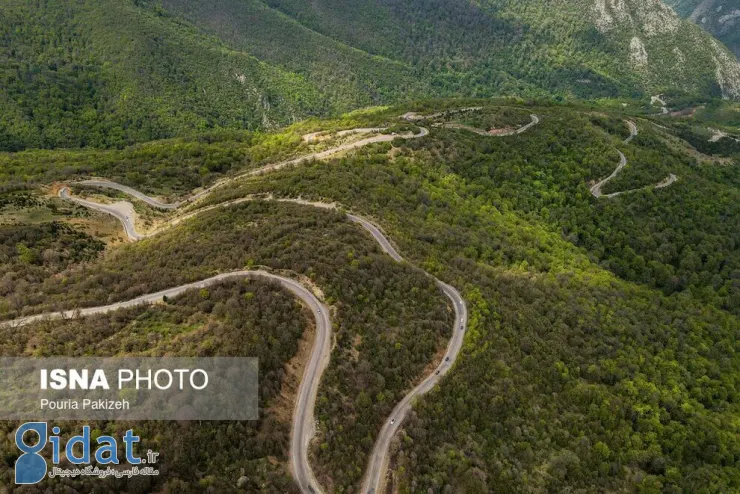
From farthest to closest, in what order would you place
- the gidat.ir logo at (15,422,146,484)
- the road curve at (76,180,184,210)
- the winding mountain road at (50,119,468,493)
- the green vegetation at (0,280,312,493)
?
the road curve at (76,180,184,210), the winding mountain road at (50,119,468,493), the green vegetation at (0,280,312,493), the gidat.ir logo at (15,422,146,484)

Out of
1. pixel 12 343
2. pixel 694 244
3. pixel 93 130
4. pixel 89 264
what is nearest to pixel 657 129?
pixel 694 244

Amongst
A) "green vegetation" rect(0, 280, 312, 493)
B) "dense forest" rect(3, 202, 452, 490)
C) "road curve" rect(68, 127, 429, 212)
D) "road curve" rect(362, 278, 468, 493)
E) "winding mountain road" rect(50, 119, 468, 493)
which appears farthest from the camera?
"road curve" rect(68, 127, 429, 212)

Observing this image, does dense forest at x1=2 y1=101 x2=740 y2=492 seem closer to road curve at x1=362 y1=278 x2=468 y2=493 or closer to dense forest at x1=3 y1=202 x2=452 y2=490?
dense forest at x1=3 y1=202 x2=452 y2=490

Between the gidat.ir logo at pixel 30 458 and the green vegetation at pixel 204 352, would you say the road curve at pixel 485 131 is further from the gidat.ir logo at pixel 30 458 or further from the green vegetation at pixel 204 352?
the gidat.ir logo at pixel 30 458

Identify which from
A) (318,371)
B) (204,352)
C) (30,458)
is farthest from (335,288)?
(30,458)

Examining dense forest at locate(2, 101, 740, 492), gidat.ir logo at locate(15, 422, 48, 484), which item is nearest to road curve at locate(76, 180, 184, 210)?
dense forest at locate(2, 101, 740, 492)

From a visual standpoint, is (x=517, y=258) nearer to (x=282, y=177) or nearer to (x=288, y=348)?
(x=282, y=177)
